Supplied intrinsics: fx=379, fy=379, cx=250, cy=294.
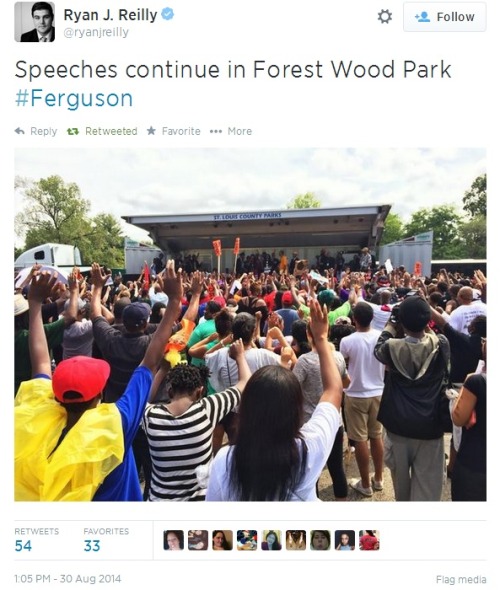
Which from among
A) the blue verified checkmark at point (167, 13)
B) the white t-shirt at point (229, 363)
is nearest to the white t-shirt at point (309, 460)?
the white t-shirt at point (229, 363)

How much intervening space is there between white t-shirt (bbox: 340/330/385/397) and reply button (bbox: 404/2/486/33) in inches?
70.2

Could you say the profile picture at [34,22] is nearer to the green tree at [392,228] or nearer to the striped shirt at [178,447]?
the striped shirt at [178,447]

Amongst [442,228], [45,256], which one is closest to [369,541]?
[45,256]

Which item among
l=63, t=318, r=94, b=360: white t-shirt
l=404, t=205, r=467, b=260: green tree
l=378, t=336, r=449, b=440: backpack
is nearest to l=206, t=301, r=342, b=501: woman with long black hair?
l=378, t=336, r=449, b=440: backpack

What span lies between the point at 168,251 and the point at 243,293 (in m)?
A: 10.7

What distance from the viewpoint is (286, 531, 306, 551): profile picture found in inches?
59.9

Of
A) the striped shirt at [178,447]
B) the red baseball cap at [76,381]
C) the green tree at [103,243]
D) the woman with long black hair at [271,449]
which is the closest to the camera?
the woman with long black hair at [271,449]

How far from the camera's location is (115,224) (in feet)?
133

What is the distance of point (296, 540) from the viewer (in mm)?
1525

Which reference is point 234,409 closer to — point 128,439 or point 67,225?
point 128,439

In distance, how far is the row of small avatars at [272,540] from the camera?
Result: 4.99ft

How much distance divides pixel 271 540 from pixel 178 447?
0.53 metres

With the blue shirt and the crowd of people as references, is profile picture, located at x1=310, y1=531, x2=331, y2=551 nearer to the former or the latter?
the crowd of people

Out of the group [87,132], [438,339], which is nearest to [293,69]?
[87,132]
